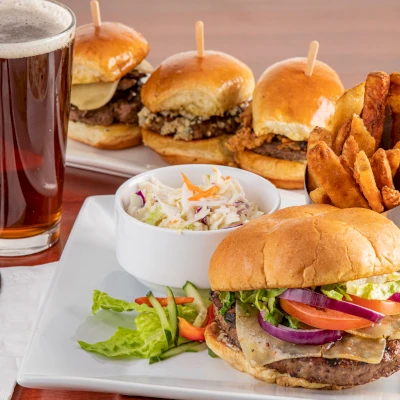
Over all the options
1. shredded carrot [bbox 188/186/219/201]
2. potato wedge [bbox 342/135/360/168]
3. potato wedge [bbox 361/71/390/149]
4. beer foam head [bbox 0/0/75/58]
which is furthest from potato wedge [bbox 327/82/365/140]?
beer foam head [bbox 0/0/75/58]

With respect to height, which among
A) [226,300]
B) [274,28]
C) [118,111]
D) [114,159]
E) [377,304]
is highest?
[377,304]

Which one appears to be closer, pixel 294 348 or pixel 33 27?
pixel 294 348

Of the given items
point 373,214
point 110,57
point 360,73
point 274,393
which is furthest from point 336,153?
point 360,73

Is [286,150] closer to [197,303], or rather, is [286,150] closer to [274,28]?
[197,303]

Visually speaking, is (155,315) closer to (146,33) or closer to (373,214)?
(373,214)

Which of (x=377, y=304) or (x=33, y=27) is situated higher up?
(x=33, y=27)

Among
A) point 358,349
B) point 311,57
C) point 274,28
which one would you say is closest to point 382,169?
point 358,349

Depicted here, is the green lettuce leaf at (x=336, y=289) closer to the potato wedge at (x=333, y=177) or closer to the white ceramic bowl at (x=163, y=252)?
the potato wedge at (x=333, y=177)
